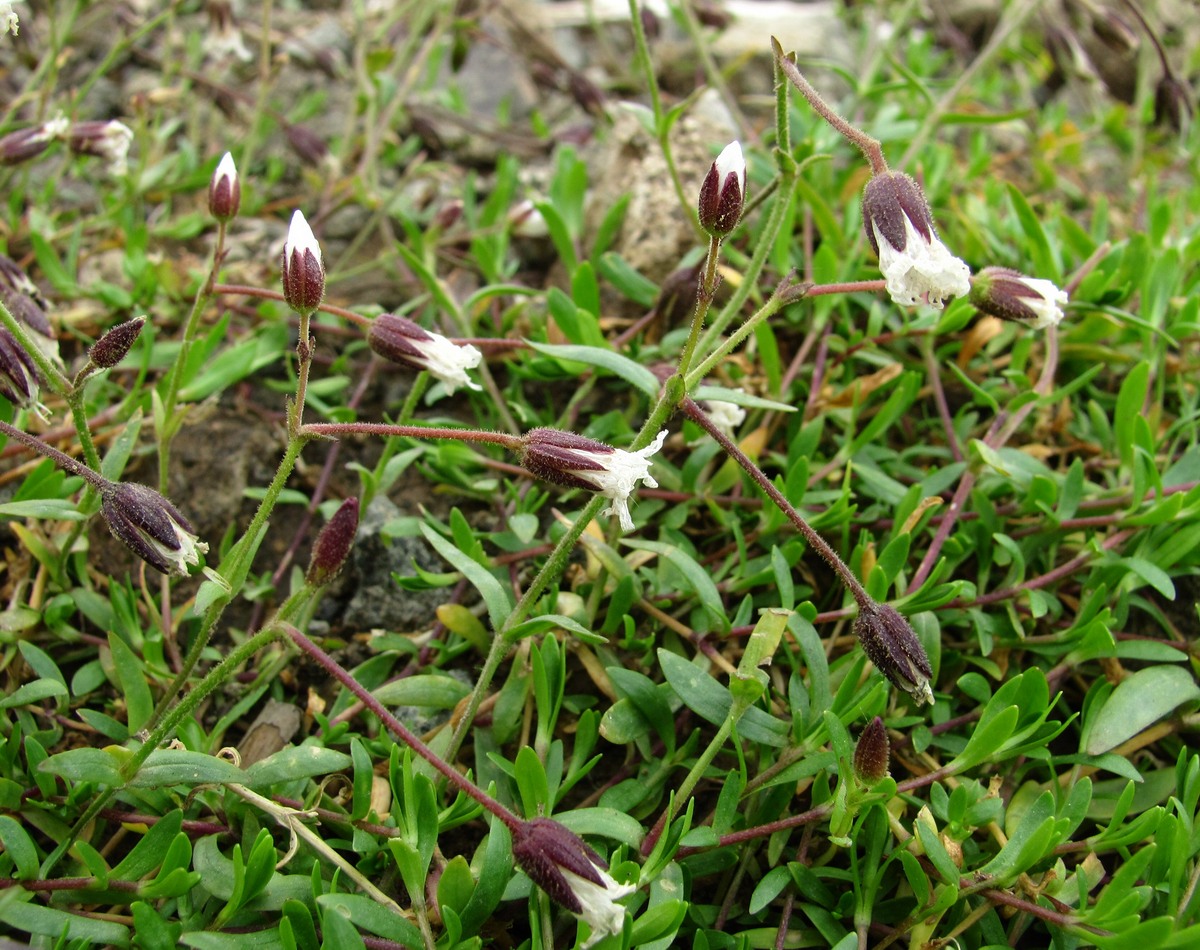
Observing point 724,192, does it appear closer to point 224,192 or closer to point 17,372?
point 224,192

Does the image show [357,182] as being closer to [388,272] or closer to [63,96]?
[388,272]

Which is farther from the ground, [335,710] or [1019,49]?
[1019,49]

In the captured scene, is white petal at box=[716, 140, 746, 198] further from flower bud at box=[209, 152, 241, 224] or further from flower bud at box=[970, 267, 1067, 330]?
flower bud at box=[209, 152, 241, 224]

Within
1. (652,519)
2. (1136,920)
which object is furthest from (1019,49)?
(1136,920)

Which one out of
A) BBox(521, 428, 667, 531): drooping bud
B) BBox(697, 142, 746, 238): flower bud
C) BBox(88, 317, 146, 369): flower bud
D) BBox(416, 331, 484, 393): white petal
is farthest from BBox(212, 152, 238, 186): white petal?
BBox(697, 142, 746, 238): flower bud

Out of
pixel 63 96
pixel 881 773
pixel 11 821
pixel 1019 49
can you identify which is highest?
pixel 1019 49

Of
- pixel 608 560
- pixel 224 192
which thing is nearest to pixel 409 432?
pixel 608 560
